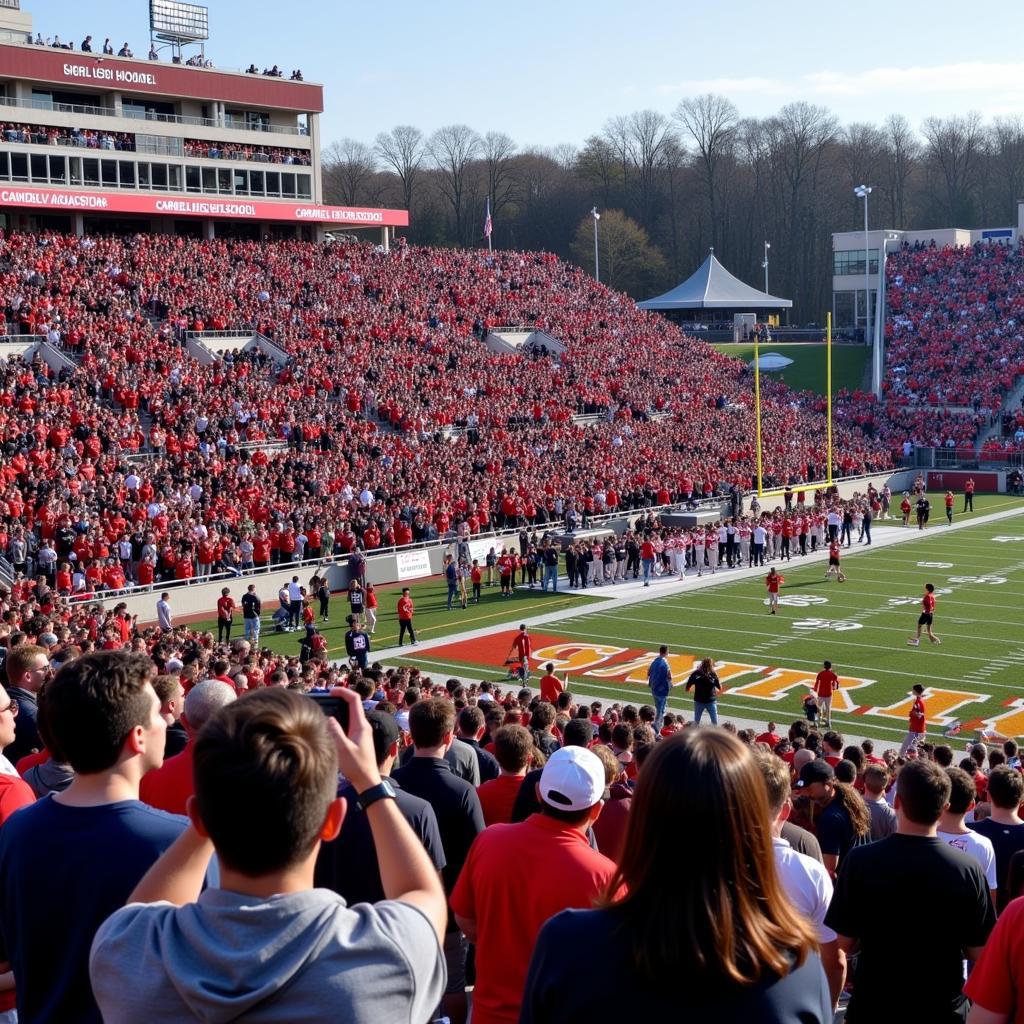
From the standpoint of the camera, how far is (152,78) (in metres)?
43.6

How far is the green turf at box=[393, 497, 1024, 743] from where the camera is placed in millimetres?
19547

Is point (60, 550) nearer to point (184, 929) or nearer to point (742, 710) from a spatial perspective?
point (742, 710)

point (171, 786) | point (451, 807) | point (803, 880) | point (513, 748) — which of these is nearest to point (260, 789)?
point (803, 880)

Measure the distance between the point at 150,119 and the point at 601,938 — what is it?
45.6 m

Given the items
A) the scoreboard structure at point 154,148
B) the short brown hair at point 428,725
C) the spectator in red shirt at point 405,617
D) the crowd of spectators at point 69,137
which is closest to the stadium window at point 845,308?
the scoreboard structure at point 154,148

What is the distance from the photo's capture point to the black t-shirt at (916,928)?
3904 millimetres

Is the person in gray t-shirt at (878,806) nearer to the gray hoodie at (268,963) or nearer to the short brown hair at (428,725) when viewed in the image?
the short brown hair at (428,725)

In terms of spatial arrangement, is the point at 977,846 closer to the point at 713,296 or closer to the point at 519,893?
the point at 519,893

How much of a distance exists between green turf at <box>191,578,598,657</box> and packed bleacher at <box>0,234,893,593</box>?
172 centimetres

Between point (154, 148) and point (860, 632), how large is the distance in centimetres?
3095

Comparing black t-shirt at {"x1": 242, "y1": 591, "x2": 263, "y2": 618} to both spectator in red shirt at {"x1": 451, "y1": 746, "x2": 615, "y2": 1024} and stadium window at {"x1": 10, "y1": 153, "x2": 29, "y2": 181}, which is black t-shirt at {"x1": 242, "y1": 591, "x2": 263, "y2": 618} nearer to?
spectator in red shirt at {"x1": 451, "y1": 746, "x2": 615, "y2": 1024}

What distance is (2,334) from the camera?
31.8 meters

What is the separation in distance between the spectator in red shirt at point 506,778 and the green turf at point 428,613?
17.1m

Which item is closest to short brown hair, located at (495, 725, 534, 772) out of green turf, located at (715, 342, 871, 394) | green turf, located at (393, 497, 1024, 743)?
green turf, located at (393, 497, 1024, 743)
